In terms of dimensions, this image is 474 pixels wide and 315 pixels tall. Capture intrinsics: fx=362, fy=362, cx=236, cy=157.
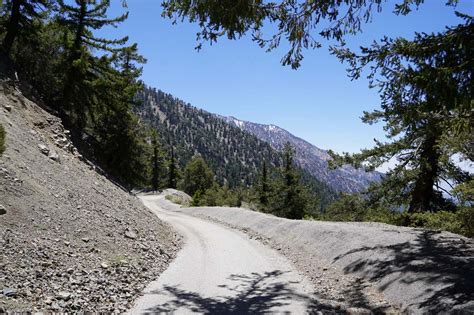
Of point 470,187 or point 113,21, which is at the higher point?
point 113,21

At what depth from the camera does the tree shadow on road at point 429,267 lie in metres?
7.59

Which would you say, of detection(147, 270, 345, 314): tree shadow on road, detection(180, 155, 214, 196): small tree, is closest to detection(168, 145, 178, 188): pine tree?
detection(180, 155, 214, 196): small tree

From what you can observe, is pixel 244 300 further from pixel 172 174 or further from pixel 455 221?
pixel 172 174

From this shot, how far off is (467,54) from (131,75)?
2405 cm

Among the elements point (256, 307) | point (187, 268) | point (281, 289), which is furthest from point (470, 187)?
point (187, 268)

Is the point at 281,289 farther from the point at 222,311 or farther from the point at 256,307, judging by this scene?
the point at 222,311

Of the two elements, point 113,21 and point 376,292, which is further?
point 113,21

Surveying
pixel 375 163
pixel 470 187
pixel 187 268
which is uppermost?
pixel 375 163

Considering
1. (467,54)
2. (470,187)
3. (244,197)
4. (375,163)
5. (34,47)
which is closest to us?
(467,54)

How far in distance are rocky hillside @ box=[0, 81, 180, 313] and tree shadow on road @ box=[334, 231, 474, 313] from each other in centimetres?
672

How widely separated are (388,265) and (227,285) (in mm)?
4759

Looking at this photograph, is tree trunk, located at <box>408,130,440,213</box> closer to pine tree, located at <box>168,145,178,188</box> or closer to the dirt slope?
the dirt slope

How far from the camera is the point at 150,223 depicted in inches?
712

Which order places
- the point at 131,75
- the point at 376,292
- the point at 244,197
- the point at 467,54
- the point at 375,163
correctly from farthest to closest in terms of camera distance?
the point at 244,197 < the point at 131,75 < the point at 375,163 < the point at 376,292 < the point at 467,54
